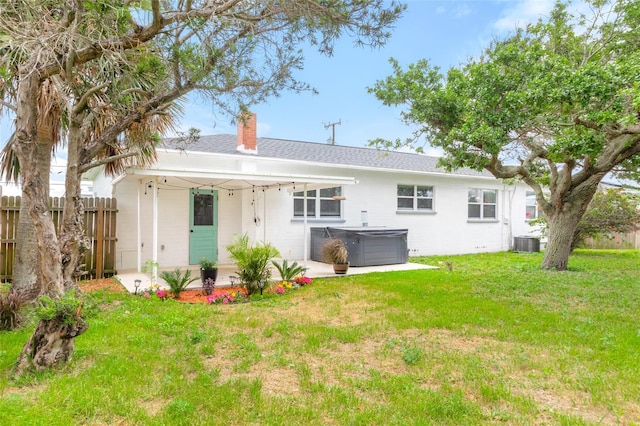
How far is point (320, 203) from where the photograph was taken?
1295 centimetres

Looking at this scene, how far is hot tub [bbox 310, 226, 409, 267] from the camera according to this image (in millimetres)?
11047

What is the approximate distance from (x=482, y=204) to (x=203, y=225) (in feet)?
38.5

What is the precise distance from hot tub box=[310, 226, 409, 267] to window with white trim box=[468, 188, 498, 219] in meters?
5.80

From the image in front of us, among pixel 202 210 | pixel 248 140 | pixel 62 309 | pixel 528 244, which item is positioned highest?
pixel 248 140

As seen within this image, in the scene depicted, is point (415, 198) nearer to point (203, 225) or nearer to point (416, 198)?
point (416, 198)

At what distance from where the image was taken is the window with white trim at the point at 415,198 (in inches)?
570

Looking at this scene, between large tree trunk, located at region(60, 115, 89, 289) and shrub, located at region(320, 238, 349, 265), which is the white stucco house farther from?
large tree trunk, located at region(60, 115, 89, 289)

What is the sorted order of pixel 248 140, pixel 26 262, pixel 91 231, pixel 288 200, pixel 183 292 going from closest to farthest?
pixel 26 262 → pixel 183 292 → pixel 91 231 → pixel 248 140 → pixel 288 200

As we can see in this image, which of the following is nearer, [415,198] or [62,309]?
[62,309]

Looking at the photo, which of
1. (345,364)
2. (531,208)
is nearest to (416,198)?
(531,208)

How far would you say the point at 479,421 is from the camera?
2898 mm

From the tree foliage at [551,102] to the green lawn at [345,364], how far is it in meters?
3.12

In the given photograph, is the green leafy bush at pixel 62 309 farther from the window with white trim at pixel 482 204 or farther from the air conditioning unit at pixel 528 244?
the air conditioning unit at pixel 528 244

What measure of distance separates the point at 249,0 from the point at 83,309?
12.8 feet
